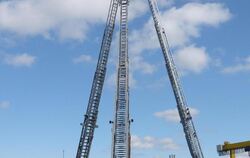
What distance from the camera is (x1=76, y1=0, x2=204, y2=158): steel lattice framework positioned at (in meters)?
88.8

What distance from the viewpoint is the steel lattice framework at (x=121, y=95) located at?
88750 millimetres

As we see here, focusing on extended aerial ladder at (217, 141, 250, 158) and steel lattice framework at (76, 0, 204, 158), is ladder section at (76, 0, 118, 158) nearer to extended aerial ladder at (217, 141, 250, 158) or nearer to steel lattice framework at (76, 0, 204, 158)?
steel lattice framework at (76, 0, 204, 158)

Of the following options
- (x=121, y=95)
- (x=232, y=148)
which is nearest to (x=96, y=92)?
(x=121, y=95)

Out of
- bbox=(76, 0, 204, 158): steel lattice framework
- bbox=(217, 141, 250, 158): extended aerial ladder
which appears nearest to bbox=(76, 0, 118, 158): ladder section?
bbox=(76, 0, 204, 158): steel lattice framework

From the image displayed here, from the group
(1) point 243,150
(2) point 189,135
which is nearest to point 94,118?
(2) point 189,135

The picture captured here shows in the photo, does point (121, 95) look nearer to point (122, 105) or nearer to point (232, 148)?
point (122, 105)

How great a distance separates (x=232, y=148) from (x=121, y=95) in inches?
850

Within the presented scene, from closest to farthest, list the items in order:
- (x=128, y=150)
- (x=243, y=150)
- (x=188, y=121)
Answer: (x=243, y=150) → (x=128, y=150) → (x=188, y=121)

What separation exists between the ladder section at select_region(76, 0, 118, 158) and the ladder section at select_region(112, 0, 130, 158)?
2.64 m

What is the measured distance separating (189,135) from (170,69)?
12098mm

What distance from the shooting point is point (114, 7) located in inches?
3782

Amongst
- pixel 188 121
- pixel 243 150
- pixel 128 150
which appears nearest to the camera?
pixel 243 150

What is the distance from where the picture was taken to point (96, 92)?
314 feet

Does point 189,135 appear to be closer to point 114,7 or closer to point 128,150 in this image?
point 128,150
